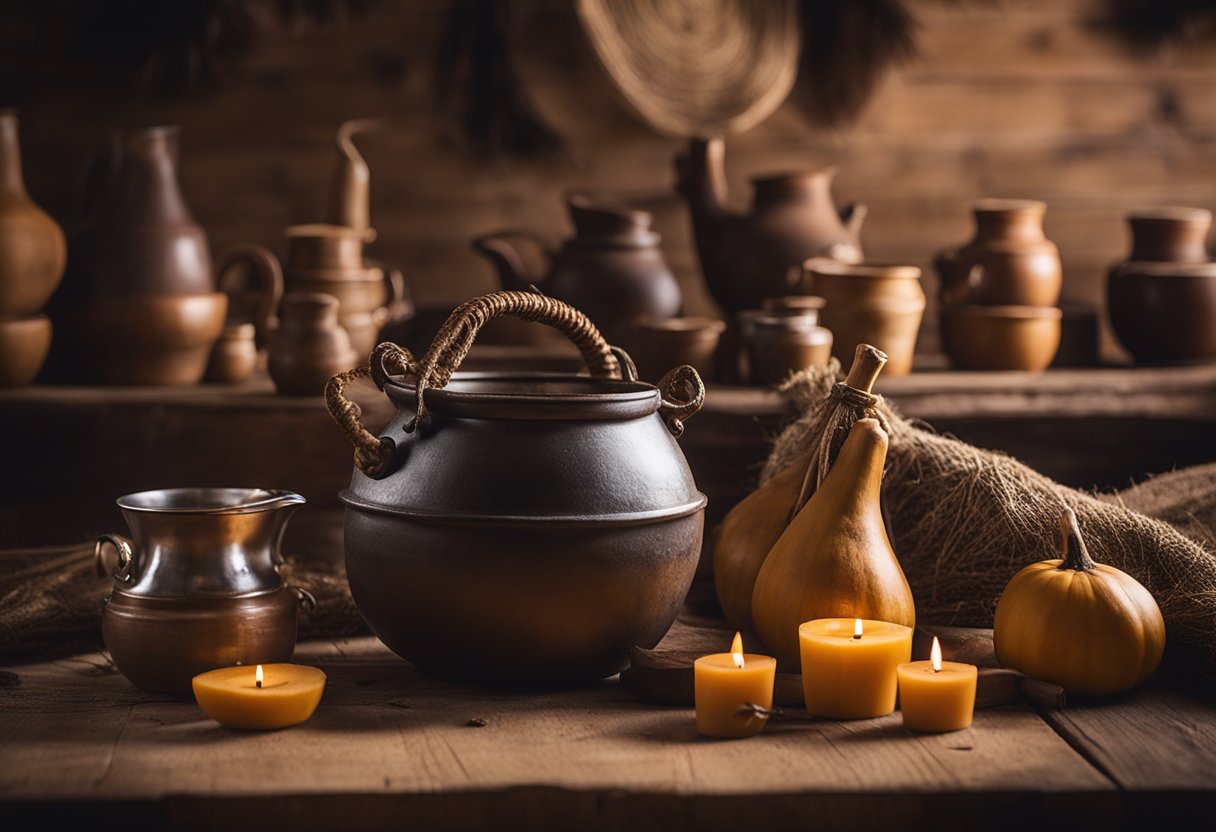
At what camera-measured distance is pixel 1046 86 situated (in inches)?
134

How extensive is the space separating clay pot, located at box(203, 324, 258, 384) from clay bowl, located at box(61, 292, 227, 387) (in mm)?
41

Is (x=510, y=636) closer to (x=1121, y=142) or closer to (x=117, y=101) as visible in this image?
(x=117, y=101)

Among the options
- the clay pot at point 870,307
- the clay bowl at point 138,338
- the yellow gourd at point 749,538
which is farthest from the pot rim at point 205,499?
the clay pot at point 870,307

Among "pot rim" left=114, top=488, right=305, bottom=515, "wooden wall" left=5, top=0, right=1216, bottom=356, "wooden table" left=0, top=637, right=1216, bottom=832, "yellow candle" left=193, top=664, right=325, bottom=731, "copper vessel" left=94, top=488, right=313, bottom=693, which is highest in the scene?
"wooden wall" left=5, top=0, right=1216, bottom=356

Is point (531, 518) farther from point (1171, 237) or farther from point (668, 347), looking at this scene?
point (1171, 237)

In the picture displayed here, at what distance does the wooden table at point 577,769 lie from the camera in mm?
1390

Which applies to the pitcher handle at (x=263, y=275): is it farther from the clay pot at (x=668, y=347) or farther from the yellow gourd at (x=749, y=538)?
the yellow gourd at (x=749, y=538)

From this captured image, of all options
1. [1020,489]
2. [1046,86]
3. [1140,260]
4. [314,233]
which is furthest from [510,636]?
[1046,86]

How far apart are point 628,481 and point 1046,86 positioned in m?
2.17

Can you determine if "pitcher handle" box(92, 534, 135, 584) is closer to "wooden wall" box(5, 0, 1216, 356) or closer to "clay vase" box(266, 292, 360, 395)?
"clay vase" box(266, 292, 360, 395)

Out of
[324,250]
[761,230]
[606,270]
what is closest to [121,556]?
[324,250]

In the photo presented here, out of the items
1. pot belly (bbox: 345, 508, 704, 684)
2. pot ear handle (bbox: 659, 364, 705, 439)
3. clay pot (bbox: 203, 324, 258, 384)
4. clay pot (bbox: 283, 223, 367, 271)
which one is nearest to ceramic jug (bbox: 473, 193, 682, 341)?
clay pot (bbox: 283, 223, 367, 271)

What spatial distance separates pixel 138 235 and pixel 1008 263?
5.41ft

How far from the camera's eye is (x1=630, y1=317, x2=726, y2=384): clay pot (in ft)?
8.44
